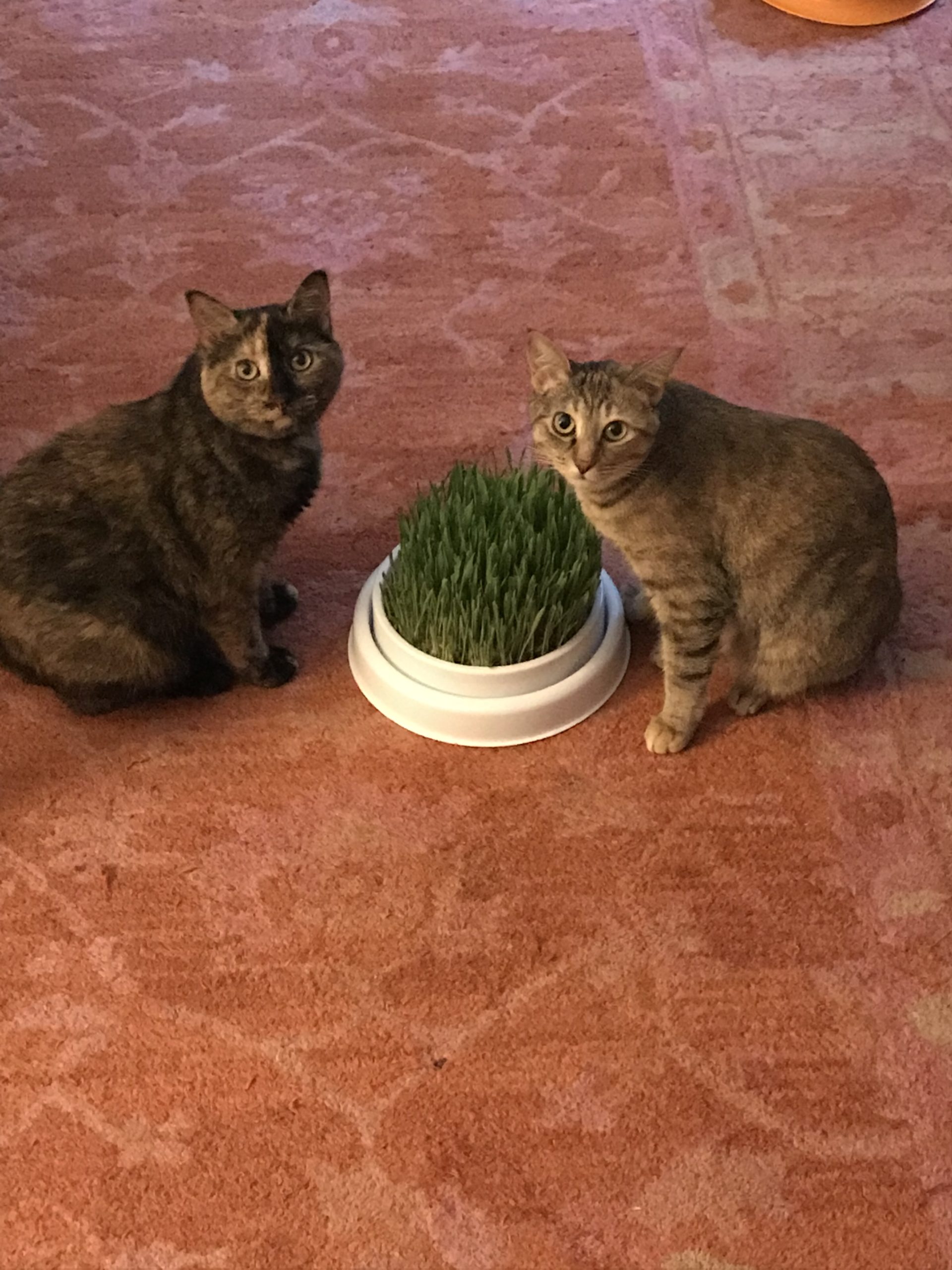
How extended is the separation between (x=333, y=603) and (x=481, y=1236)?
2.95 feet

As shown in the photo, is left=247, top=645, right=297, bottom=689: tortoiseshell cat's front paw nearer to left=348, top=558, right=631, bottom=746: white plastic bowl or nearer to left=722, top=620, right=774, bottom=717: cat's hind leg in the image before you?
left=348, top=558, right=631, bottom=746: white plastic bowl

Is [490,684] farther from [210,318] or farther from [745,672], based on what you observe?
[210,318]

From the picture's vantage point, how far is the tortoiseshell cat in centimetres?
142

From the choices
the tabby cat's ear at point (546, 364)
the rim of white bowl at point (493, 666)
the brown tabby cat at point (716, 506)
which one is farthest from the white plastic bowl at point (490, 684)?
the tabby cat's ear at point (546, 364)

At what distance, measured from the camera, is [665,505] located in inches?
54.4

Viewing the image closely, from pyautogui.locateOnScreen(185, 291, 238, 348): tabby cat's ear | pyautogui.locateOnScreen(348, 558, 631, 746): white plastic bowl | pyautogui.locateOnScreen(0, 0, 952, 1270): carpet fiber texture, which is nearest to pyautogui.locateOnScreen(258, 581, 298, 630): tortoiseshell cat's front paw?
pyautogui.locateOnScreen(0, 0, 952, 1270): carpet fiber texture

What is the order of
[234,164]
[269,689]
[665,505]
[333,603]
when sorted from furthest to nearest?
[234,164] → [333,603] → [269,689] → [665,505]

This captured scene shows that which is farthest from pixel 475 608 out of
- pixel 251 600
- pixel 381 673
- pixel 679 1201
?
pixel 679 1201

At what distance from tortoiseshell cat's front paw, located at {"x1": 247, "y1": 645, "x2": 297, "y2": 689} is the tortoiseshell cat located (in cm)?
12

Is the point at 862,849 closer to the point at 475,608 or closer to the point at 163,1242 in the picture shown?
the point at 475,608

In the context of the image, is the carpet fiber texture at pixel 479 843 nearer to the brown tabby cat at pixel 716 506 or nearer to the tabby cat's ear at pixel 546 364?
the brown tabby cat at pixel 716 506

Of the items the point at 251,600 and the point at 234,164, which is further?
the point at 234,164

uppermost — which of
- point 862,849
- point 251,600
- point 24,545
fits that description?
point 24,545

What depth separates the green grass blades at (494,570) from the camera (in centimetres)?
148
